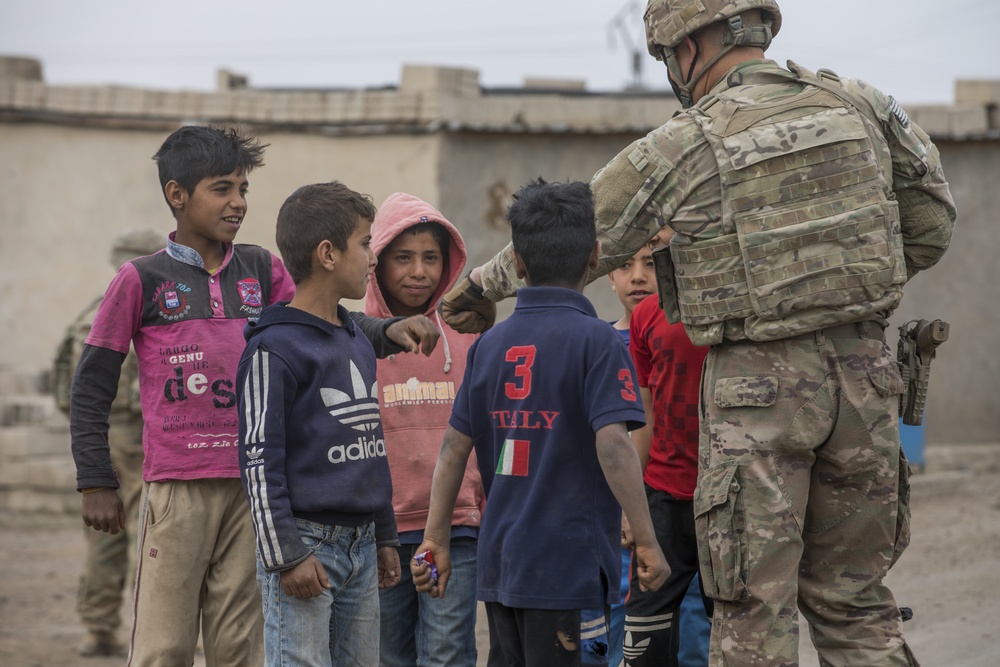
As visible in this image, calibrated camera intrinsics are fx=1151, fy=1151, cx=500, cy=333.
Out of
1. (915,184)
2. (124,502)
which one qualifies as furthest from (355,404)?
(124,502)

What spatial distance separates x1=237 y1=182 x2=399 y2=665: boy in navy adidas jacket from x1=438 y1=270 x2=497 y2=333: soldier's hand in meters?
0.40

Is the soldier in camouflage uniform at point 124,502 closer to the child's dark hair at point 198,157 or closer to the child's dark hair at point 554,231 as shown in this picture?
the child's dark hair at point 198,157

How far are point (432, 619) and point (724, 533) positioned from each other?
996 millimetres

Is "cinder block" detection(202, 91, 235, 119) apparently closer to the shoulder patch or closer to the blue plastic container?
the blue plastic container

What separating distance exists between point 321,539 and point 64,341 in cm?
395

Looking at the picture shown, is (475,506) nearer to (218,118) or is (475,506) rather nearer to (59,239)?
(218,118)

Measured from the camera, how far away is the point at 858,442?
3229 mm

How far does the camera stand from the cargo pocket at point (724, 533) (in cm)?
318

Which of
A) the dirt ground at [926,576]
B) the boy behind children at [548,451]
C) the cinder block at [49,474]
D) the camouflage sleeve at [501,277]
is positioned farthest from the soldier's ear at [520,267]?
the cinder block at [49,474]

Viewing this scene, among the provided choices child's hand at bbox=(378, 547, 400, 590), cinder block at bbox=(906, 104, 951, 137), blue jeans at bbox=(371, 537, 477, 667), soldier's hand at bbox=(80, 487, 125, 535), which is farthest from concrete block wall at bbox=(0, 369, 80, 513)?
cinder block at bbox=(906, 104, 951, 137)

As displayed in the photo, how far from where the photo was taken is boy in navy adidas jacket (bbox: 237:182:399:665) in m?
3.00

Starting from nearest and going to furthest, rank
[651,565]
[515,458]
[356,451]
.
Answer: [651,565], [515,458], [356,451]

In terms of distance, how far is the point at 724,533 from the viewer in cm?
320

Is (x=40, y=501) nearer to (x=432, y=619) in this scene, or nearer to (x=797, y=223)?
(x=432, y=619)
